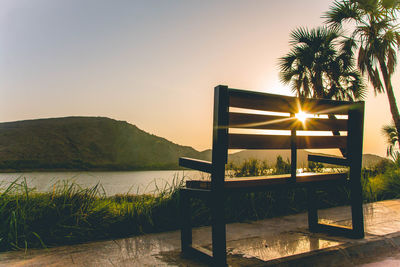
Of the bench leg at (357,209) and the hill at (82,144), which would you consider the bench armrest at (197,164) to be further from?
the hill at (82,144)

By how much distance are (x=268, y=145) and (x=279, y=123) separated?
208 mm

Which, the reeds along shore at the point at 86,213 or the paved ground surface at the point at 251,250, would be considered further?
the reeds along shore at the point at 86,213

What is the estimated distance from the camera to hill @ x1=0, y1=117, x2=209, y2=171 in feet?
135

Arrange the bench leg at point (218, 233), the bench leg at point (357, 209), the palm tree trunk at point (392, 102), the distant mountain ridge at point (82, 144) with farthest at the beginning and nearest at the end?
the distant mountain ridge at point (82, 144)
the palm tree trunk at point (392, 102)
the bench leg at point (357, 209)
the bench leg at point (218, 233)

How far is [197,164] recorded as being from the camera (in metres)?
2.25

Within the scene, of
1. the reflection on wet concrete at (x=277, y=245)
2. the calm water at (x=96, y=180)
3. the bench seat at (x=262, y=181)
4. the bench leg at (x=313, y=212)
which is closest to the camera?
the bench seat at (x=262, y=181)

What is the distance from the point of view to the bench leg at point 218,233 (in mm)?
2039

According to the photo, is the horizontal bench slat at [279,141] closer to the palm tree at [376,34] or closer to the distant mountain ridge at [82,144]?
the palm tree at [376,34]

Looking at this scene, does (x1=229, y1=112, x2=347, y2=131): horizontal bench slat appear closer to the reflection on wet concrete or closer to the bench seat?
the bench seat

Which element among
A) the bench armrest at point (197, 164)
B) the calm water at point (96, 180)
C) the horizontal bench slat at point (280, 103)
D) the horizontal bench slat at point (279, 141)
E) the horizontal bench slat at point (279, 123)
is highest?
the horizontal bench slat at point (280, 103)

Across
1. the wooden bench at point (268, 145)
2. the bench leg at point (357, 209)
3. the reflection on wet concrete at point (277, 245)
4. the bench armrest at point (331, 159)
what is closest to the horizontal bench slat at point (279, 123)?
the wooden bench at point (268, 145)

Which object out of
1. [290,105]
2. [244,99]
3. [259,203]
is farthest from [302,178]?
[259,203]

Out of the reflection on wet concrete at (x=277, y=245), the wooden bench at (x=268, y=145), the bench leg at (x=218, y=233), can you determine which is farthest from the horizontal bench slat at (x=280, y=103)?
the reflection on wet concrete at (x=277, y=245)

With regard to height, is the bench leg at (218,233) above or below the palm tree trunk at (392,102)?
below
